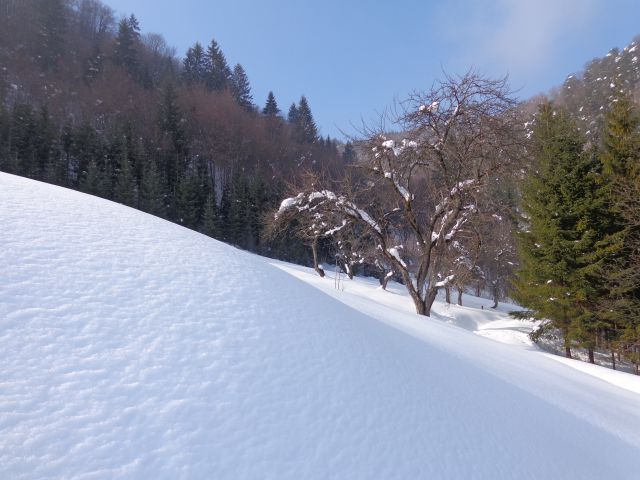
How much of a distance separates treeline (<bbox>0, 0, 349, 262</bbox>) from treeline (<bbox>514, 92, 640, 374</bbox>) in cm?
1709

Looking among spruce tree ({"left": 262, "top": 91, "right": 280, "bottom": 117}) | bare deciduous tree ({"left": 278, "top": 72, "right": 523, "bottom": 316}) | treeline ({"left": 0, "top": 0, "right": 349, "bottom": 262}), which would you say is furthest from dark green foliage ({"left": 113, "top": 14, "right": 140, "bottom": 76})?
bare deciduous tree ({"left": 278, "top": 72, "right": 523, "bottom": 316})

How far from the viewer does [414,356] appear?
269 centimetres

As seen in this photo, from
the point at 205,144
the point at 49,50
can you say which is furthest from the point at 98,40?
the point at 205,144

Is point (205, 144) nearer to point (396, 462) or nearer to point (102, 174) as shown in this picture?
point (102, 174)

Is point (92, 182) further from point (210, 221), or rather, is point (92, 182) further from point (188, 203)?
point (210, 221)

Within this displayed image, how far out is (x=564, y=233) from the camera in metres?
11.9

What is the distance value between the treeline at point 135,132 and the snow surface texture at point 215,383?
24.3 m

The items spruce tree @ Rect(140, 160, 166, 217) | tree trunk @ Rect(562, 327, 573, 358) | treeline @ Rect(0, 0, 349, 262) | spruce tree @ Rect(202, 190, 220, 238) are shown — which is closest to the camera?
tree trunk @ Rect(562, 327, 573, 358)

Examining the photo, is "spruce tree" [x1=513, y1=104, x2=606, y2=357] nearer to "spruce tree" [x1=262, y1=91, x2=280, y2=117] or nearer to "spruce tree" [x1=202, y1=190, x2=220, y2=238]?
"spruce tree" [x1=202, y1=190, x2=220, y2=238]

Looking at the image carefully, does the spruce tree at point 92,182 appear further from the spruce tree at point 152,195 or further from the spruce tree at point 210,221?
the spruce tree at point 210,221

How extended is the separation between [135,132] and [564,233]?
4293 cm

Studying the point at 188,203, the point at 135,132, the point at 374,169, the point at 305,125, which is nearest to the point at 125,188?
the point at 188,203

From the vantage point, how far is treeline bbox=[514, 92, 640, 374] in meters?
10.7

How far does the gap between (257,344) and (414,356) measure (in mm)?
1369
